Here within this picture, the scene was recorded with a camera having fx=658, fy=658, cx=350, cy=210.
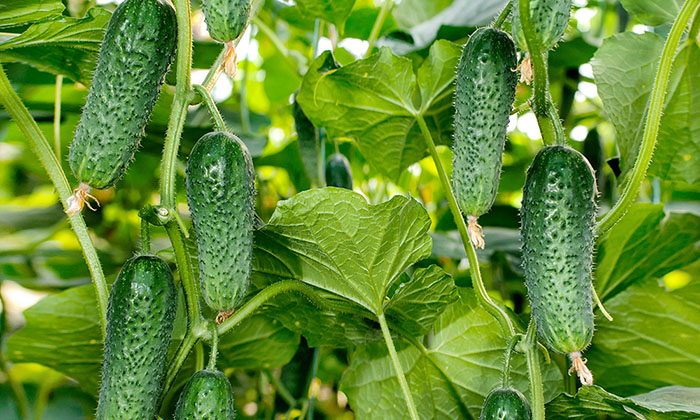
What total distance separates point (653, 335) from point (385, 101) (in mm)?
695

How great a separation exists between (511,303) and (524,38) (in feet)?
3.54

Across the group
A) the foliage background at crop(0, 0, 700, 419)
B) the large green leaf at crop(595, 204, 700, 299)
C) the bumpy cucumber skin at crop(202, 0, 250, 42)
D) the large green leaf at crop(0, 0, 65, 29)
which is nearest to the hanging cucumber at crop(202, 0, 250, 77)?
the bumpy cucumber skin at crop(202, 0, 250, 42)

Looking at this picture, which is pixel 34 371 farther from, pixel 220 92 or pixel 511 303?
pixel 511 303

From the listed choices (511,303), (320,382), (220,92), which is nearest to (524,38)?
(511,303)

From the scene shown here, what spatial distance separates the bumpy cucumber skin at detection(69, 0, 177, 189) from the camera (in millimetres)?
765

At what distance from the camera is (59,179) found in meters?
0.90

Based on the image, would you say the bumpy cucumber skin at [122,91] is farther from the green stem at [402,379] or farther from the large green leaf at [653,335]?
the large green leaf at [653,335]

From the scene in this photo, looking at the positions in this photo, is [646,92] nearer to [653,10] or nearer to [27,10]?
[653,10]

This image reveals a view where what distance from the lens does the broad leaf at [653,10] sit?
1.26 m

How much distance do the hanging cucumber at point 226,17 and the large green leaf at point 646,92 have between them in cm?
69

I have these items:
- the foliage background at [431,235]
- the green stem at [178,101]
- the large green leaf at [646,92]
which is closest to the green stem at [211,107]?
the green stem at [178,101]

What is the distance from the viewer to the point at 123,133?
2.55ft

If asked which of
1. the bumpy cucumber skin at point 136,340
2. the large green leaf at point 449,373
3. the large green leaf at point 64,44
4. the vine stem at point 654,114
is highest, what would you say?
the large green leaf at point 64,44

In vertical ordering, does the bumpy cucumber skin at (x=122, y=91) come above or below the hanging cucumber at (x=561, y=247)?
above
